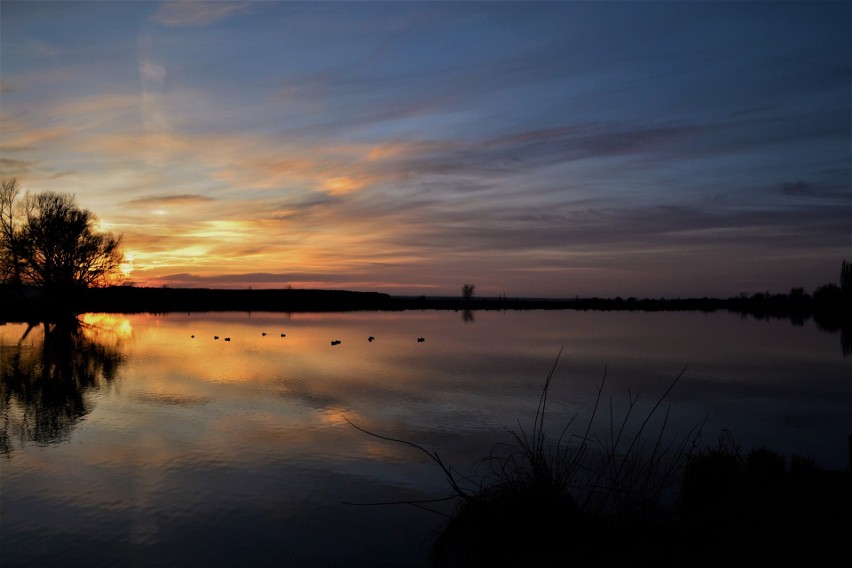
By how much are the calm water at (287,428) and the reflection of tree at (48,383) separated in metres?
0.09

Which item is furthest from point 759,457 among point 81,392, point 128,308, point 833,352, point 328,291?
point 328,291

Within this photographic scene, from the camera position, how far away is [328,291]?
134 metres

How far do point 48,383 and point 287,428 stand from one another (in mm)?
11438

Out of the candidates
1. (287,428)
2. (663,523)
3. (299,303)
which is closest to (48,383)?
(287,428)

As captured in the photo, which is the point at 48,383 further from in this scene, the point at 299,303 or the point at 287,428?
the point at 299,303

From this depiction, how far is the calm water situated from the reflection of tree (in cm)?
9

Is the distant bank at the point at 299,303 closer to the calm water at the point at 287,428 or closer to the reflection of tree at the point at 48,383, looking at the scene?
the reflection of tree at the point at 48,383

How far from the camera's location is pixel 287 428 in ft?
47.6

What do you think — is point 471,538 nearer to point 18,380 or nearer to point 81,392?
point 81,392

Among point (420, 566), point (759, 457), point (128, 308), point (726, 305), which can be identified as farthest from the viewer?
point (726, 305)

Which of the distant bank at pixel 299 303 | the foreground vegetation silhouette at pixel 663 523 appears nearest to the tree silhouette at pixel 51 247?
the distant bank at pixel 299 303

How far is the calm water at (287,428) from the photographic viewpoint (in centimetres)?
810

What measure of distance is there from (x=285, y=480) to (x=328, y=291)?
410ft

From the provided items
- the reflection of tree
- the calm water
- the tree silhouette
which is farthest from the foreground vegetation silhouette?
the tree silhouette
